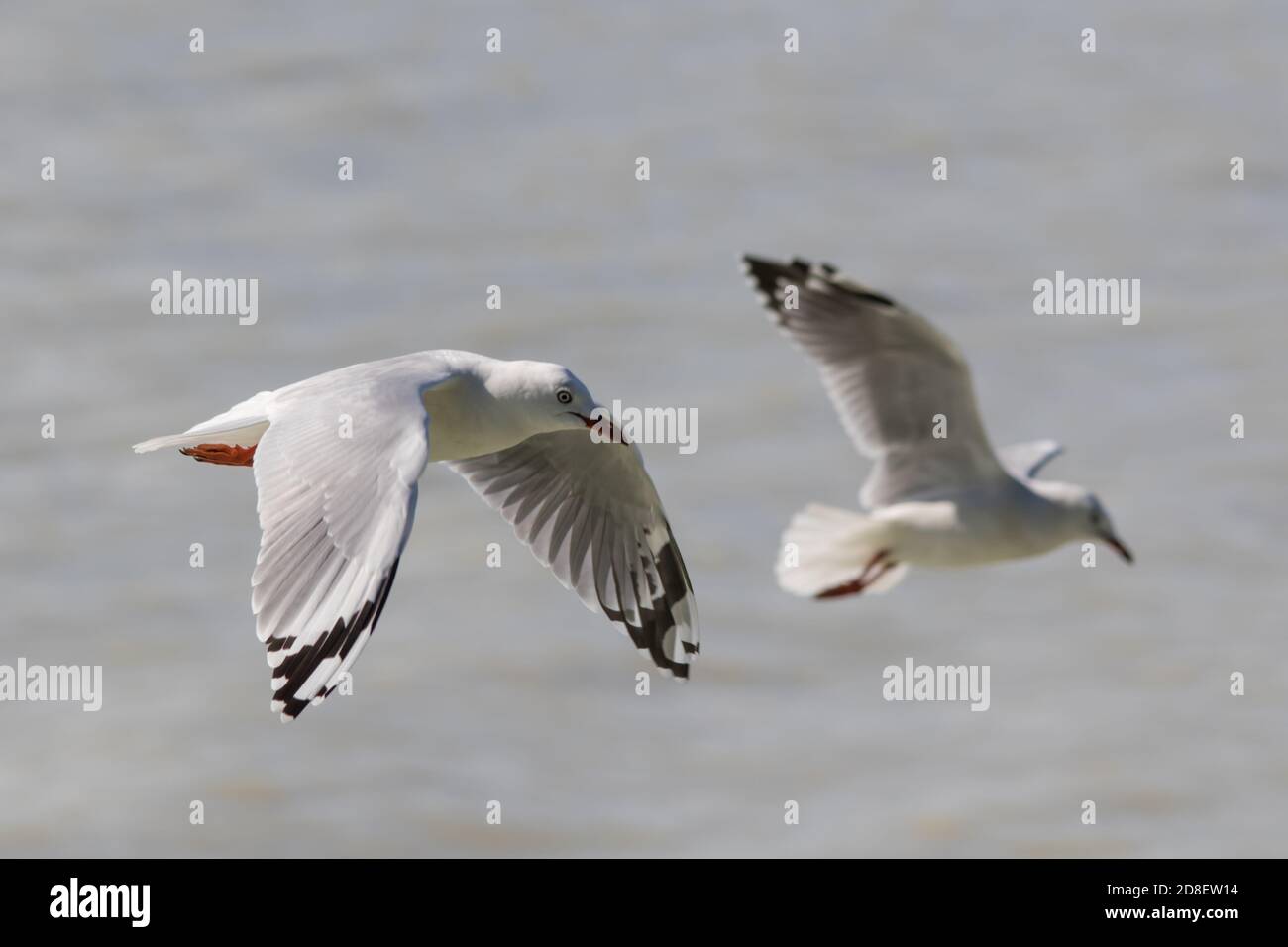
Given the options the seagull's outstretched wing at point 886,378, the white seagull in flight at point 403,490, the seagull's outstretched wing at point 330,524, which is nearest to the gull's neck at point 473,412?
the white seagull in flight at point 403,490

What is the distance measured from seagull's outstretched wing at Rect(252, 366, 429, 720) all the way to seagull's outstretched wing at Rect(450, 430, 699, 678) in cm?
127

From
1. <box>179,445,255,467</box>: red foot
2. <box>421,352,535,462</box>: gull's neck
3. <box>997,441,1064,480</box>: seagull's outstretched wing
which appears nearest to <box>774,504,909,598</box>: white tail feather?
<box>997,441,1064,480</box>: seagull's outstretched wing

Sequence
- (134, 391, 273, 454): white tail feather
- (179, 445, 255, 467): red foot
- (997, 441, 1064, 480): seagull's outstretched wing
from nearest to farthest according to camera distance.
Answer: (997, 441, 1064, 480): seagull's outstretched wing, (134, 391, 273, 454): white tail feather, (179, 445, 255, 467): red foot

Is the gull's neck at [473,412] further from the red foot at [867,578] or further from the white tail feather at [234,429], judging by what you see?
the red foot at [867,578]

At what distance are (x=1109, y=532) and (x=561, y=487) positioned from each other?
2.31 metres

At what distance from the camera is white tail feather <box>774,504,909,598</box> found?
5.40 m

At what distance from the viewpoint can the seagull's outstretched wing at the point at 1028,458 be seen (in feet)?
18.9

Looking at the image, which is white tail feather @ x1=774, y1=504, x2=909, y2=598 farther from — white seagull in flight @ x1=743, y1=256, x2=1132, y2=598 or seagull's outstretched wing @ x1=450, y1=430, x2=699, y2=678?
seagull's outstretched wing @ x1=450, y1=430, x2=699, y2=678

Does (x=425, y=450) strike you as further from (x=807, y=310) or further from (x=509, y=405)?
(x=807, y=310)

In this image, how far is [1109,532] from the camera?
5.39 meters

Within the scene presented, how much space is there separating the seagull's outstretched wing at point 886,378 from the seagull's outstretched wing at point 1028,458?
280 millimetres

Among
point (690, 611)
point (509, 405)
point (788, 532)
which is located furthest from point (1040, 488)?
point (690, 611)

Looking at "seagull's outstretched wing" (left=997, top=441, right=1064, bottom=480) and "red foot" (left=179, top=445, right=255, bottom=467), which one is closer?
"seagull's outstretched wing" (left=997, top=441, right=1064, bottom=480)

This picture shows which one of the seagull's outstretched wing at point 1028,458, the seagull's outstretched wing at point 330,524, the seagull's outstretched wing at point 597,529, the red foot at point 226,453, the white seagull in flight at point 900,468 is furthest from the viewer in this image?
the seagull's outstretched wing at point 597,529
